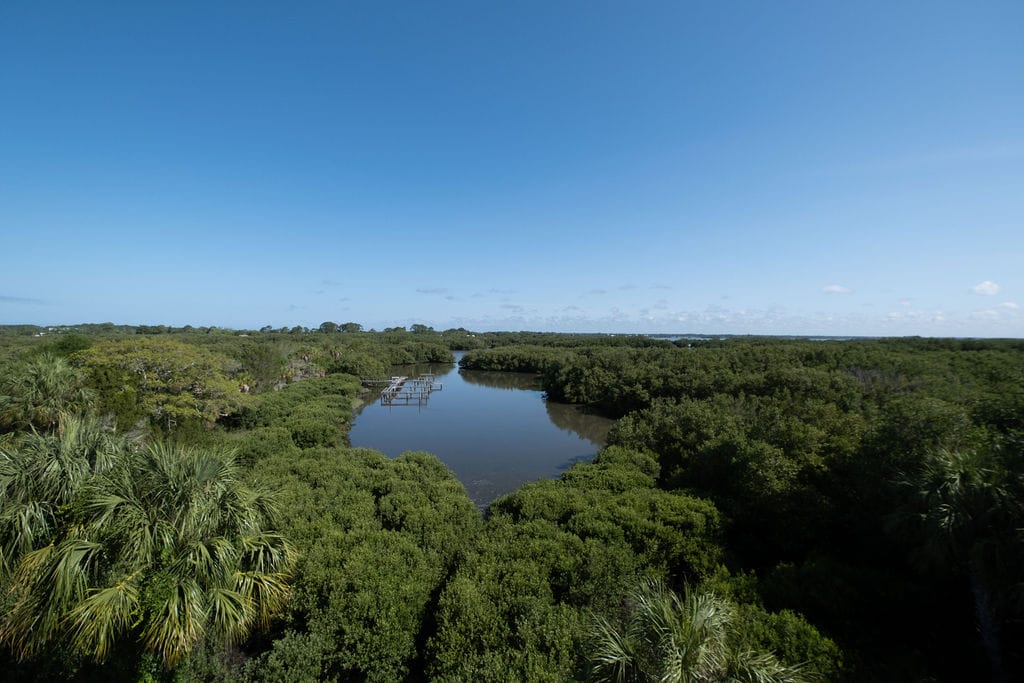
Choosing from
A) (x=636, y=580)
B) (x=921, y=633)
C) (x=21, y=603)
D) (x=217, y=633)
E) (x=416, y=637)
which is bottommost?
(x=416, y=637)

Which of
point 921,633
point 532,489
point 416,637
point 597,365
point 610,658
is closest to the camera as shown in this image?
point 610,658

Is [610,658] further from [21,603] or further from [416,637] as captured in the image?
[21,603]

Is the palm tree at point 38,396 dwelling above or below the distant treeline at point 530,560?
above

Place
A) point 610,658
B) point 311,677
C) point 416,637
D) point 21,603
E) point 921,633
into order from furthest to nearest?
point 416,637 → point 921,633 → point 311,677 → point 21,603 → point 610,658

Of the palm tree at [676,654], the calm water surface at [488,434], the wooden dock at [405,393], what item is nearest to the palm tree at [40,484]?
the palm tree at [676,654]

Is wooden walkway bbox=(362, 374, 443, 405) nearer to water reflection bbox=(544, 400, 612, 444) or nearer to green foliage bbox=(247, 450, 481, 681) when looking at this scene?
water reflection bbox=(544, 400, 612, 444)

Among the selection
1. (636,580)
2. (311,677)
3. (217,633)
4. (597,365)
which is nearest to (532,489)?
(636,580)

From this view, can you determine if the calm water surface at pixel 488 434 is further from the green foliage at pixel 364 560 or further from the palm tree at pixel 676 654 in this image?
the palm tree at pixel 676 654

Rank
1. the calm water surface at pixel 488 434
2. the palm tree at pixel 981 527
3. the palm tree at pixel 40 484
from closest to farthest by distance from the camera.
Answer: the palm tree at pixel 40 484 < the palm tree at pixel 981 527 < the calm water surface at pixel 488 434
